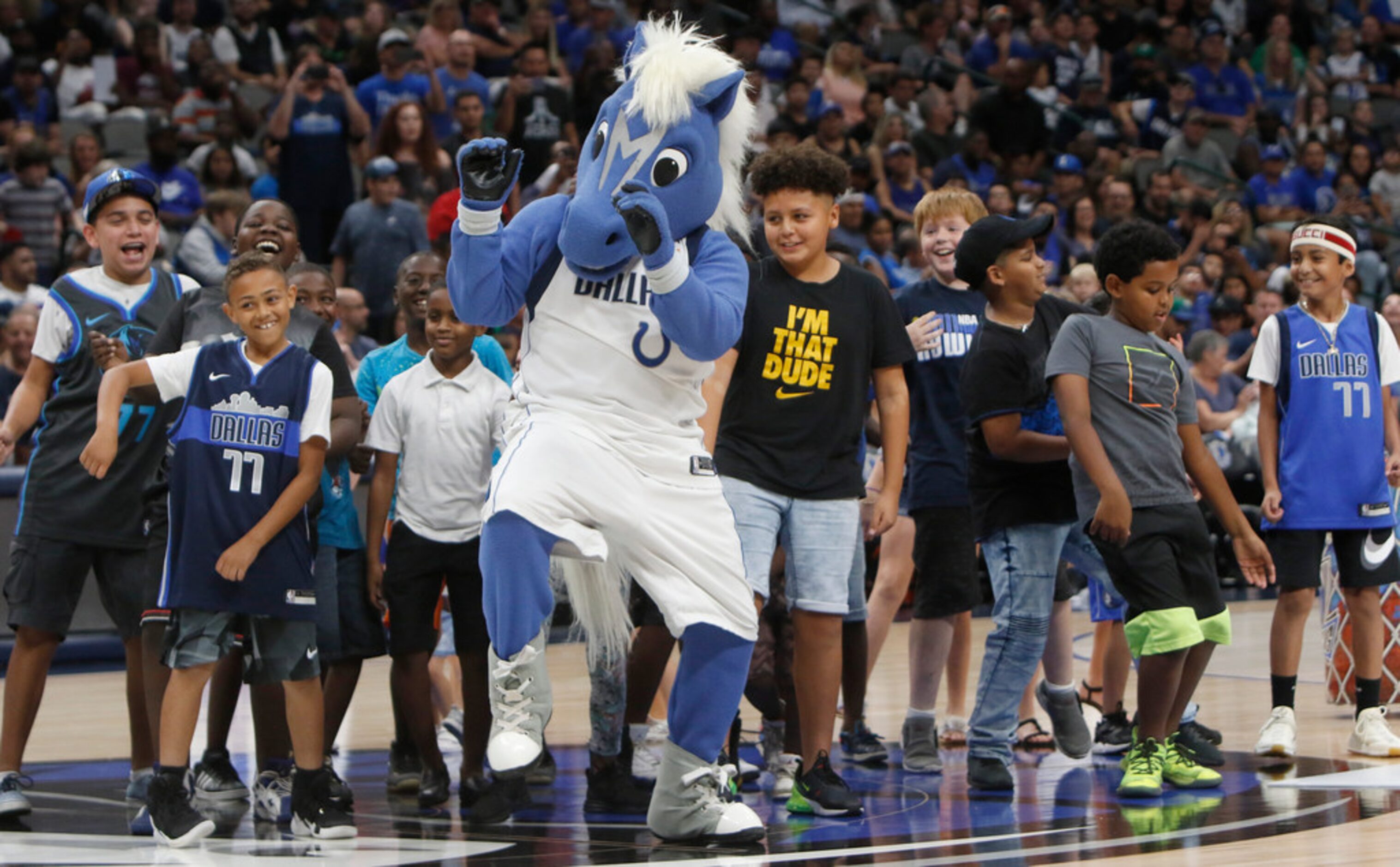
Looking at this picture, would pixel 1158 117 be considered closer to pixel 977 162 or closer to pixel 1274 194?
pixel 1274 194

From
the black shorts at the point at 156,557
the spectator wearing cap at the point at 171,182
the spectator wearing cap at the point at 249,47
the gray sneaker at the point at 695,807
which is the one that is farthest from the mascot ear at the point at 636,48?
the spectator wearing cap at the point at 249,47

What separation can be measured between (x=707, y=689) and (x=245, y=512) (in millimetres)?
1378

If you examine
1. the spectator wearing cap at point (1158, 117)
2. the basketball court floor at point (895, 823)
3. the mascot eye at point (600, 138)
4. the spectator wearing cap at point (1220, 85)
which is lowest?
the basketball court floor at point (895, 823)

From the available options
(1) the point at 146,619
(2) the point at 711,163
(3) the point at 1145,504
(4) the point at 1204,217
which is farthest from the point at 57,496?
(4) the point at 1204,217

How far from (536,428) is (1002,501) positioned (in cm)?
182

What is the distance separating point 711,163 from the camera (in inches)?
171

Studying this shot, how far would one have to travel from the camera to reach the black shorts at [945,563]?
233 inches

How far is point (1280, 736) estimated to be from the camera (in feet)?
18.6

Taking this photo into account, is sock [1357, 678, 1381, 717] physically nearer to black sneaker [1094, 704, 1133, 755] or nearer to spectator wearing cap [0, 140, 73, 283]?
black sneaker [1094, 704, 1133, 755]

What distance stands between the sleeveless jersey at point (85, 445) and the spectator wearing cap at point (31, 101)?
7213 mm

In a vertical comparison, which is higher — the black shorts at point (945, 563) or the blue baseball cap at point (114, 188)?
the blue baseball cap at point (114, 188)

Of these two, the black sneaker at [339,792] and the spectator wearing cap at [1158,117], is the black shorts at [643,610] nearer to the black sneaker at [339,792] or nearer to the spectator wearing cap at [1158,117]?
the black sneaker at [339,792]

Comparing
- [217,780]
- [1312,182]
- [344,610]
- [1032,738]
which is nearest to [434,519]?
[344,610]

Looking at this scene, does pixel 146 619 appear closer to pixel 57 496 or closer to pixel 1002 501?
pixel 57 496
